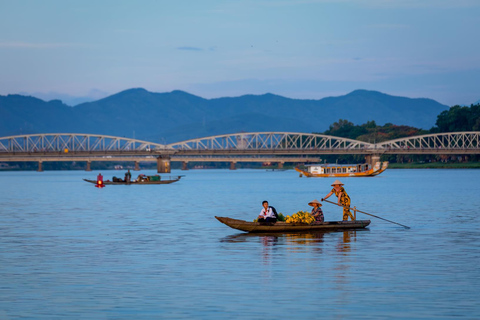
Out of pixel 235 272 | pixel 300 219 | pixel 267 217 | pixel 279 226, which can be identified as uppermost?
pixel 267 217

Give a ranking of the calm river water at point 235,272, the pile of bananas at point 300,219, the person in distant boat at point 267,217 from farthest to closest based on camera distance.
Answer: the pile of bananas at point 300,219 < the person in distant boat at point 267,217 < the calm river water at point 235,272

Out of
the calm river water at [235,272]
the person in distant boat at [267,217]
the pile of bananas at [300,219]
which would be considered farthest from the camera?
the pile of bananas at [300,219]

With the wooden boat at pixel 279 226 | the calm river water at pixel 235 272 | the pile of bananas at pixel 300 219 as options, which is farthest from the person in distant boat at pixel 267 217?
the calm river water at pixel 235 272

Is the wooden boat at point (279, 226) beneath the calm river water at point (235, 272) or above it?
above

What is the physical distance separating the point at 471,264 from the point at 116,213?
136 feet

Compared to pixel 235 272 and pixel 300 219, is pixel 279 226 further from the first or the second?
pixel 235 272

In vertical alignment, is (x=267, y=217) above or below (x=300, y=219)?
above

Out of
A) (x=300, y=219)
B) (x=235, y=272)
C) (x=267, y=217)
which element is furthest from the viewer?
(x=300, y=219)

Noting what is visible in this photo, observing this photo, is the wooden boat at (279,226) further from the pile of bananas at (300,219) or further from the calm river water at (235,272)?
the calm river water at (235,272)

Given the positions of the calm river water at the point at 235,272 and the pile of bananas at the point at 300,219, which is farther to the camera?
the pile of bananas at the point at 300,219

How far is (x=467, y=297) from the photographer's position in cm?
2439

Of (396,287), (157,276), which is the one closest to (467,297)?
(396,287)

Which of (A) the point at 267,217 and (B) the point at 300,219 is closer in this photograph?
(A) the point at 267,217

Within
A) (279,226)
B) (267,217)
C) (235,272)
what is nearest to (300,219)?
(279,226)
